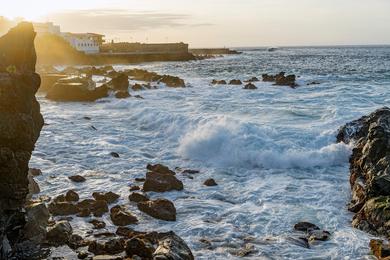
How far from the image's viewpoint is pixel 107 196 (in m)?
12.2

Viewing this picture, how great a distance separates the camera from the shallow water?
33.4ft

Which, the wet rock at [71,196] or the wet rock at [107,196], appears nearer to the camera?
the wet rock at [71,196]

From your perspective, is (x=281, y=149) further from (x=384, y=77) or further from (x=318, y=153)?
(x=384, y=77)

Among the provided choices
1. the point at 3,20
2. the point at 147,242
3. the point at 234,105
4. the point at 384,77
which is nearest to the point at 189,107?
the point at 234,105

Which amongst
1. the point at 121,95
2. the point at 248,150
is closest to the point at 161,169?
the point at 248,150

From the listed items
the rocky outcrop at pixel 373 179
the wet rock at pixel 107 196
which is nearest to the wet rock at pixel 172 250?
the wet rock at pixel 107 196

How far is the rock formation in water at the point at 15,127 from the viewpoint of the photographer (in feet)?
25.9

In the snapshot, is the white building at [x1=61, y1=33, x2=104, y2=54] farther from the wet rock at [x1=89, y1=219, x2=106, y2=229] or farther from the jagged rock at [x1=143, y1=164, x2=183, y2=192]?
the wet rock at [x1=89, y1=219, x2=106, y2=229]

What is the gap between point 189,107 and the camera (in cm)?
2789

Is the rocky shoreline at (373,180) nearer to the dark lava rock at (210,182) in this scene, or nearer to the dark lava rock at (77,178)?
the dark lava rock at (210,182)

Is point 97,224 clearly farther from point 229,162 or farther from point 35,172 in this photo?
point 229,162

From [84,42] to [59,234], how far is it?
311ft

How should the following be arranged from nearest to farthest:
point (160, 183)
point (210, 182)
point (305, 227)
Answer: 1. point (305, 227)
2. point (160, 183)
3. point (210, 182)

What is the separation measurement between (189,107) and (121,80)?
1229 centimetres
